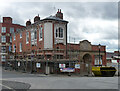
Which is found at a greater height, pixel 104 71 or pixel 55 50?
pixel 55 50

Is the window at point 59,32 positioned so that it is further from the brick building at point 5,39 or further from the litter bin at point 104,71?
the brick building at point 5,39

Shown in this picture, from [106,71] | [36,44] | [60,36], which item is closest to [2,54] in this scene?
[36,44]

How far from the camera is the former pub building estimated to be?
103ft

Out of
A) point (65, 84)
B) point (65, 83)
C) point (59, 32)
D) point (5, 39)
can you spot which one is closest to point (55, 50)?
point (59, 32)

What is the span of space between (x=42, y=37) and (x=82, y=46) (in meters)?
7.61

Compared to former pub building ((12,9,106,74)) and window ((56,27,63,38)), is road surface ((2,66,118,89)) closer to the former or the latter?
former pub building ((12,9,106,74))

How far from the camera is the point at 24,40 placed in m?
40.9

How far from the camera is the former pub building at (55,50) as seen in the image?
31.4 m

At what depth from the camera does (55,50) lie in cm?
3209

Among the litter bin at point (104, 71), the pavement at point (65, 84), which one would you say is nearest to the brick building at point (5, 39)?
the litter bin at point (104, 71)

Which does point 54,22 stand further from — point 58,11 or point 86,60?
point 86,60

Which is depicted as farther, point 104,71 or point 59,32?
point 59,32

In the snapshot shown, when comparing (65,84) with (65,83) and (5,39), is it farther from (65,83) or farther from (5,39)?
(5,39)

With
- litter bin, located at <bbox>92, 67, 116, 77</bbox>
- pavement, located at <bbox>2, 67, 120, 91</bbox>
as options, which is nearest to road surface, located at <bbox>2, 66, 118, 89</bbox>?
pavement, located at <bbox>2, 67, 120, 91</bbox>
